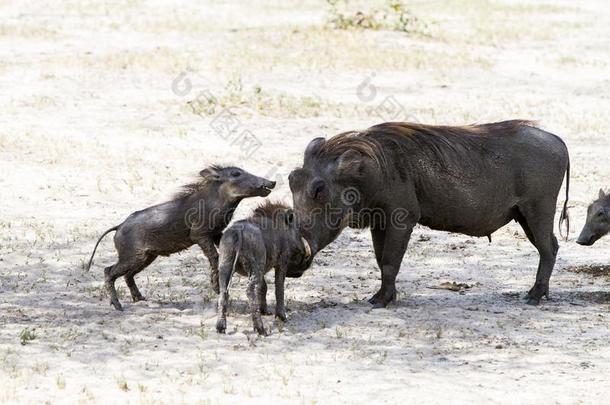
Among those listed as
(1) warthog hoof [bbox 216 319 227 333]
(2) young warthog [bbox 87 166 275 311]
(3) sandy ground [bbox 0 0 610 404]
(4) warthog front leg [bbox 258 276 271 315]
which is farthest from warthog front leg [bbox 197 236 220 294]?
(1) warthog hoof [bbox 216 319 227 333]

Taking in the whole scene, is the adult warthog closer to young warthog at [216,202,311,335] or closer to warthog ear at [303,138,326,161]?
warthog ear at [303,138,326,161]

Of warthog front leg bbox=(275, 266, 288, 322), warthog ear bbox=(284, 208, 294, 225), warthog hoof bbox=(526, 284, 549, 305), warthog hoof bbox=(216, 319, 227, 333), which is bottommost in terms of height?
warthog hoof bbox=(526, 284, 549, 305)

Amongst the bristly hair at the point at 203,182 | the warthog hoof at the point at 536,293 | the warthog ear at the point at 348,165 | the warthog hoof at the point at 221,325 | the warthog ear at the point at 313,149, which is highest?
the warthog ear at the point at 313,149

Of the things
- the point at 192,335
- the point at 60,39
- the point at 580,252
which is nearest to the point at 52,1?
the point at 60,39

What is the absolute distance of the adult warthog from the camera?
7977mm

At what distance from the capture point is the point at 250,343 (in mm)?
7262

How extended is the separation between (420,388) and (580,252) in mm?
4526

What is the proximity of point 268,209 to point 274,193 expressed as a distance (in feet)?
15.7

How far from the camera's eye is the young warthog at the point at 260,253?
7523 millimetres

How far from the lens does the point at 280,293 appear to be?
7.70 metres

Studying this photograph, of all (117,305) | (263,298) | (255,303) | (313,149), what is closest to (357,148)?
(313,149)

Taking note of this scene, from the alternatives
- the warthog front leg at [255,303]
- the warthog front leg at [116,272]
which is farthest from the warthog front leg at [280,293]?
the warthog front leg at [116,272]

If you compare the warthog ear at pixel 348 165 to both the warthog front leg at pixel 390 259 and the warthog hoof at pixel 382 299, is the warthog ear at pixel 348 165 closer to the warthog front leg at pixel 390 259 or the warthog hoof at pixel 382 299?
the warthog front leg at pixel 390 259

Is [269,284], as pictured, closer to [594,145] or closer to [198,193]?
[198,193]
